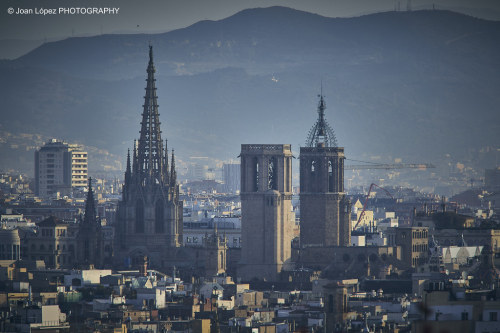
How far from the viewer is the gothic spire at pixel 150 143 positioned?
575ft

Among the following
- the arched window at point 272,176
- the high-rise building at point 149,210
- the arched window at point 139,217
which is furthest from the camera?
the arched window at point 139,217

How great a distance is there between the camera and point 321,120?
186000mm

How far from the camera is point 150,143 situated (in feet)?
583

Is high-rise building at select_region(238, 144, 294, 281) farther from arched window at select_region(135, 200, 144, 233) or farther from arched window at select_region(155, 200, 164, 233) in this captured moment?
arched window at select_region(135, 200, 144, 233)

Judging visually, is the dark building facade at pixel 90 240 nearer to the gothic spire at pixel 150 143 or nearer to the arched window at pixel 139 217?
the arched window at pixel 139 217

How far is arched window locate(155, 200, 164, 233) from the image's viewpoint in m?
175

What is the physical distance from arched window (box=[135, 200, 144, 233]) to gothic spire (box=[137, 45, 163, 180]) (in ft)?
8.45

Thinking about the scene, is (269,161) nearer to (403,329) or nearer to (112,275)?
(112,275)

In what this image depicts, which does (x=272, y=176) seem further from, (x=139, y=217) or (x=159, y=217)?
(x=139, y=217)

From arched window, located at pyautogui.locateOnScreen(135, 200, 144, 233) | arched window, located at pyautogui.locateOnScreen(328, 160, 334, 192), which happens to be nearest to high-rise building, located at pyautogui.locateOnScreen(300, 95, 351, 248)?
arched window, located at pyautogui.locateOnScreen(328, 160, 334, 192)

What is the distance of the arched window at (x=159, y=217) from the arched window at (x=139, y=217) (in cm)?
119

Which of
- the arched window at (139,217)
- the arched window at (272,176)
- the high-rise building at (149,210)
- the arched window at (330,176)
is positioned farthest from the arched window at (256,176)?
the arched window at (139,217)

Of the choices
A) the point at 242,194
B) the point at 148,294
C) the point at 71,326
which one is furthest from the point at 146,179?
the point at 71,326

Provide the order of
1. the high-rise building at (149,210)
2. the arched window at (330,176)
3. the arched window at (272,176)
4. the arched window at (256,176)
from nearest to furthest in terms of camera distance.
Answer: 1. the arched window at (256,176)
2. the arched window at (272,176)
3. the high-rise building at (149,210)
4. the arched window at (330,176)
